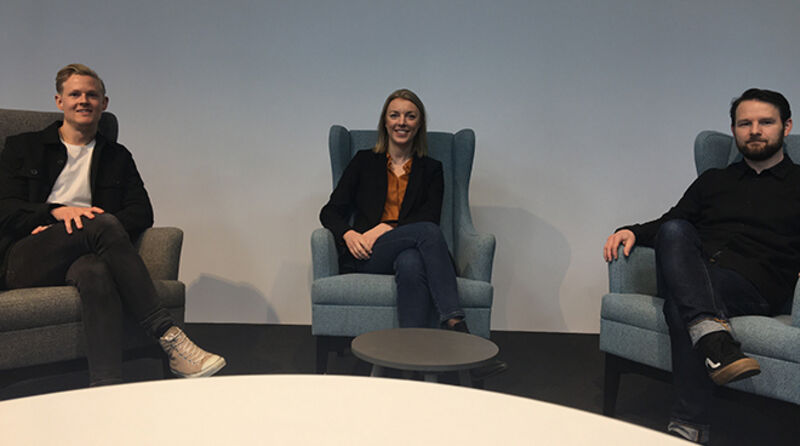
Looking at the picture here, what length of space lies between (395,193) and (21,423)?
2.18m

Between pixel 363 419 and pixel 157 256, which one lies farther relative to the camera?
pixel 157 256

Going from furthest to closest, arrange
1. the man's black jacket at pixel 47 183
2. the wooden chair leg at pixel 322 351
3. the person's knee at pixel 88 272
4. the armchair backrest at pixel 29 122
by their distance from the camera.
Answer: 1. the armchair backrest at pixel 29 122
2. the wooden chair leg at pixel 322 351
3. the man's black jacket at pixel 47 183
4. the person's knee at pixel 88 272

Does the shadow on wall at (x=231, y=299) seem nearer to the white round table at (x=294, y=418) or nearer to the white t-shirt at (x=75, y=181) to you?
the white t-shirt at (x=75, y=181)

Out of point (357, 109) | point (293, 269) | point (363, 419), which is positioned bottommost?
point (293, 269)

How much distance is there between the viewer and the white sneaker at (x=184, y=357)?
183 centimetres

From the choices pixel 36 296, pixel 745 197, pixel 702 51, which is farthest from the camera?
pixel 702 51

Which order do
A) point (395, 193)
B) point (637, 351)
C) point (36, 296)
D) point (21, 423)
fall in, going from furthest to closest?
point (395, 193) < point (637, 351) < point (36, 296) < point (21, 423)

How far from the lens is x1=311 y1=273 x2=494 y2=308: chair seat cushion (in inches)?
82.7

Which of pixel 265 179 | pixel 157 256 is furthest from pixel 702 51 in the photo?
pixel 157 256

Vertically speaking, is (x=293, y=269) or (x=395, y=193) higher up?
(x=395, y=193)

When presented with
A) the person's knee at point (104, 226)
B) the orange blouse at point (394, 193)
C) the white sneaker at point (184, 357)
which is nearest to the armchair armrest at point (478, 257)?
the orange blouse at point (394, 193)

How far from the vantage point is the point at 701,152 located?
2.38 m

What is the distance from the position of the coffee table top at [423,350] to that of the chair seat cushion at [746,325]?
2.42 ft

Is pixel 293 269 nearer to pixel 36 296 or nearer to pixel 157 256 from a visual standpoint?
pixel 157 256
